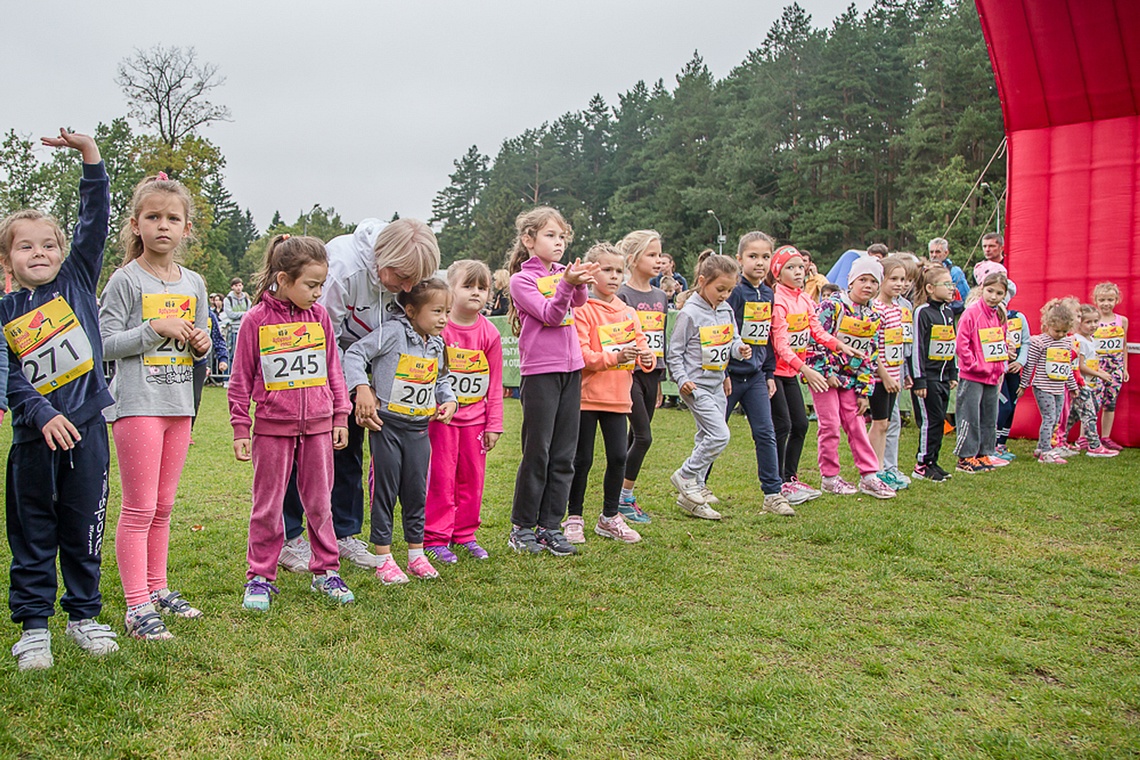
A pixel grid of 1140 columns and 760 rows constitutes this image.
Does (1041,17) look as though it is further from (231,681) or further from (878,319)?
(231,681)

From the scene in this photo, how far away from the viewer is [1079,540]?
5523mm

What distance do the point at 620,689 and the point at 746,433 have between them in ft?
26.0

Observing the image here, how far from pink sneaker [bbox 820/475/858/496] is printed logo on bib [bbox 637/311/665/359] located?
6.36 ft

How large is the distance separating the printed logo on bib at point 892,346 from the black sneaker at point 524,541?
365 centimetres

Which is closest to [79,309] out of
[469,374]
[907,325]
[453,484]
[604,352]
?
[469,374]

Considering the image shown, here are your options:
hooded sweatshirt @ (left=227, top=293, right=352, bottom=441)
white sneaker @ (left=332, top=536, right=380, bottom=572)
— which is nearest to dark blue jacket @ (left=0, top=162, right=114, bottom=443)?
hooded sweatshirt @ (left=227, top=293, right=352, bottom=441)

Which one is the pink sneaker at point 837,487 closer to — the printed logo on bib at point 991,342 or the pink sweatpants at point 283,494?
the printed logo on bib at point 991,342

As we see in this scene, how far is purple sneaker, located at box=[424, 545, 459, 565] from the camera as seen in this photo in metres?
4.92

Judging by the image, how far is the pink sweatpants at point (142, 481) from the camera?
3.69 metres

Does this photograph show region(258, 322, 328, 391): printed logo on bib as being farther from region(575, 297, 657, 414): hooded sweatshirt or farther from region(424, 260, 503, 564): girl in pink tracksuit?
region(575, 297, 657, 414): hooded sweatshirt

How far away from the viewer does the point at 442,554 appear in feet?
16.3

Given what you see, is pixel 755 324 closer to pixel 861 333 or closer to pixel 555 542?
pixel 861 333

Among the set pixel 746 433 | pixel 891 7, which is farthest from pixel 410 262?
pixel 891 7

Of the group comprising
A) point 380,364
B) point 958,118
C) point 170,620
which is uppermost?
point 958,118
